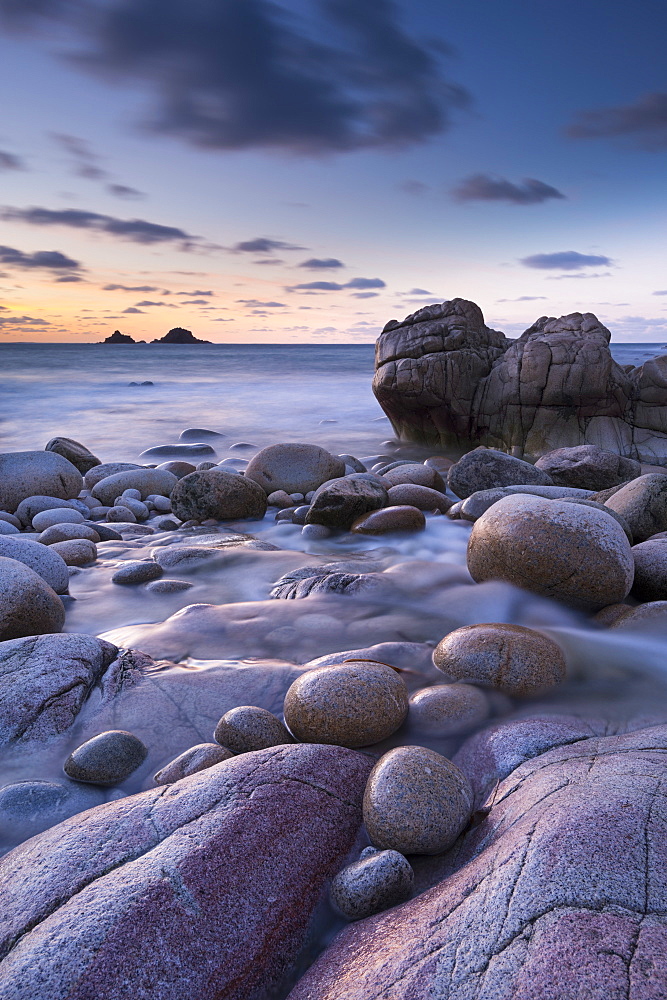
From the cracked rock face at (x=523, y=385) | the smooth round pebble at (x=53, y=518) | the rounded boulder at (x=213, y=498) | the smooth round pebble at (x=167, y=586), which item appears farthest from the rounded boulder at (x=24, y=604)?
the cracked rock face at (x=523, y=385)

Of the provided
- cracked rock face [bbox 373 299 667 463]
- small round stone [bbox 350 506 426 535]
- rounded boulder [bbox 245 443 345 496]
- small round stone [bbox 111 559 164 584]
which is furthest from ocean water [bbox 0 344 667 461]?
small round stone [bbox 111 559 164 584]

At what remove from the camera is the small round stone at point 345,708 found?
2.40m

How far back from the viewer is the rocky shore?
4.21 feet

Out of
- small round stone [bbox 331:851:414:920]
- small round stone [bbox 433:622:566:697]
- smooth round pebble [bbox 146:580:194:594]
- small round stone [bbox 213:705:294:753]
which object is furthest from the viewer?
smooth round pebble [bbox 146:580:194:594]

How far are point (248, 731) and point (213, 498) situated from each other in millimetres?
4467

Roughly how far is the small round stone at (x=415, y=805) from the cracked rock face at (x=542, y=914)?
0.28ft

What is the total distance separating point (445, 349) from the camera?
32.9ft

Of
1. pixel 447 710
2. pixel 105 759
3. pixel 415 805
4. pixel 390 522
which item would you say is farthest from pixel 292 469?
pixel 415 805

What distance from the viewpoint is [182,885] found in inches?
58.9

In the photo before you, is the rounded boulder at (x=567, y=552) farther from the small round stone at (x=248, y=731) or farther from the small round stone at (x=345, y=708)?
the small round stone at (x=248, y=731)

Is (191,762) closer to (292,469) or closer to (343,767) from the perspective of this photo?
(343,767)

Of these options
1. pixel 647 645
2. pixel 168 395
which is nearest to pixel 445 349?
pixel 647 645

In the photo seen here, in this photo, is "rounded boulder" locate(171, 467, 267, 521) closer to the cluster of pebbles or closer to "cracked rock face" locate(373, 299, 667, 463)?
the cluster of pebbles

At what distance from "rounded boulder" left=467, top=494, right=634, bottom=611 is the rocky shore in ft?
0.05
